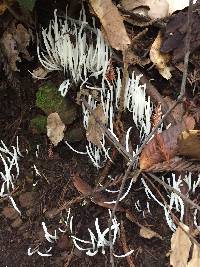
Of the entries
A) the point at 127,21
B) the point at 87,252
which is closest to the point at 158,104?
the point at 127,21

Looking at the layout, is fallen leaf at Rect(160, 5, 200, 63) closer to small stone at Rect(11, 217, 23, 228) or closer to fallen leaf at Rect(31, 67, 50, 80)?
fallen leaf at Rect(31, 67, 50, 80)

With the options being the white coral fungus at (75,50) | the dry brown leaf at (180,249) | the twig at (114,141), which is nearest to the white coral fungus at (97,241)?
the dry brown leaf at (180,249)

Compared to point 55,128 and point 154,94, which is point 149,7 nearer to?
point 154,94

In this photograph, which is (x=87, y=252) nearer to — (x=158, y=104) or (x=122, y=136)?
(x=122, y=136)

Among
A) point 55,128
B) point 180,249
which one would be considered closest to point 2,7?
point 55,128

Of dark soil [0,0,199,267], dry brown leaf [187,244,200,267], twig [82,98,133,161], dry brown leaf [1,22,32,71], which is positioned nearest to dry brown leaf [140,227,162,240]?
dark soil [0,0,199,267]
